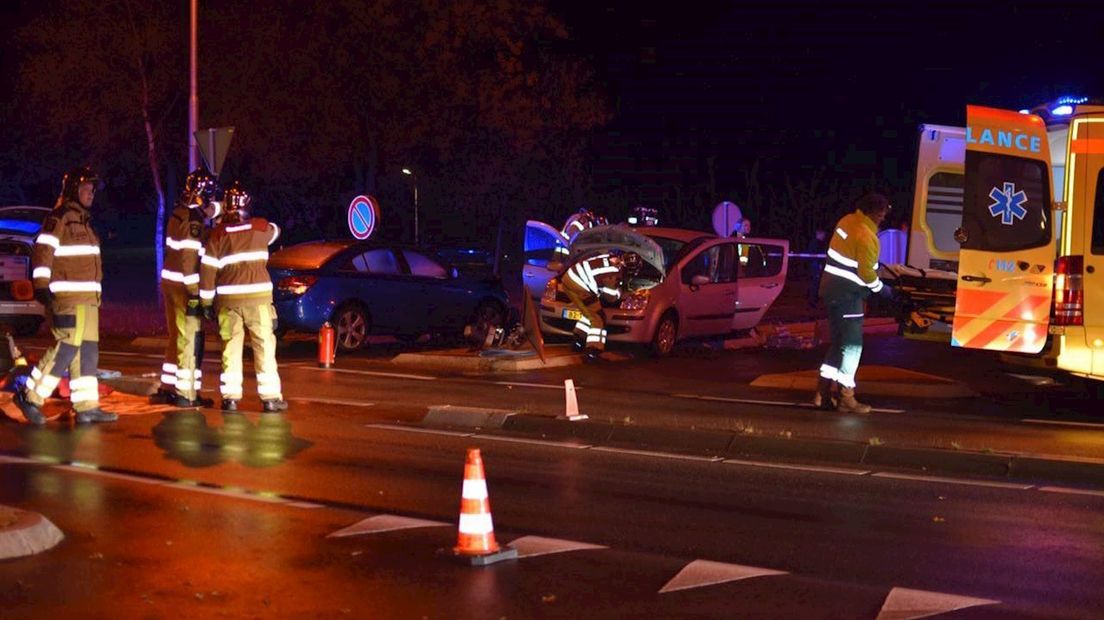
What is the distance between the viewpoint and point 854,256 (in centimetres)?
1305

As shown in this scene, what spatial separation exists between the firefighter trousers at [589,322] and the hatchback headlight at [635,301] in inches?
Result: 13.7

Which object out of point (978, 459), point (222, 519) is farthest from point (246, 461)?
point (978, 459)

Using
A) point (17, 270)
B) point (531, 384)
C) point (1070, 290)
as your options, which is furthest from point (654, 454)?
point (17, 270)

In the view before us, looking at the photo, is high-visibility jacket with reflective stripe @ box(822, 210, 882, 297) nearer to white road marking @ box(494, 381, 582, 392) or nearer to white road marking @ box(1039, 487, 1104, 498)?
white road marking @ box(1039, 487, 1104, 498)

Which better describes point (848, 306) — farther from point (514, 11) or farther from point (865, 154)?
point (865, 154)

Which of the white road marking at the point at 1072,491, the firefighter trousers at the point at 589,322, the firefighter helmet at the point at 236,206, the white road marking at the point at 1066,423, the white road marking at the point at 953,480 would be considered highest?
the firefighter helmet at the point at 236,206

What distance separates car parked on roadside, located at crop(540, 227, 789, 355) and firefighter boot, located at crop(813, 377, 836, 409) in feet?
18.1

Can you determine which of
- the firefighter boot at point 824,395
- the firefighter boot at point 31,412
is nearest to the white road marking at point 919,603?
the firefighter boot at point 824,395

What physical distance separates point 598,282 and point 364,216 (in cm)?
542

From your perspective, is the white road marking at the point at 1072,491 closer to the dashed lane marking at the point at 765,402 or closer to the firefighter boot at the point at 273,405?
the dashed lane marking at the point at 765,402

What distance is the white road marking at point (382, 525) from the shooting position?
8.28 meters

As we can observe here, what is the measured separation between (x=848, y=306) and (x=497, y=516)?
17.7 ft

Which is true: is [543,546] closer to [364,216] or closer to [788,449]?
[788,449]

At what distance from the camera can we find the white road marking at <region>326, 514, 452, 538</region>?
8281 mm
